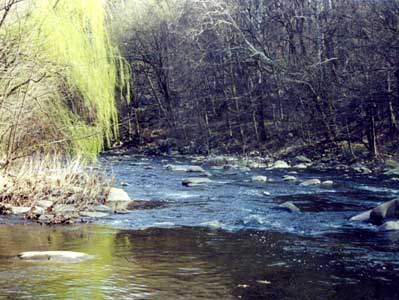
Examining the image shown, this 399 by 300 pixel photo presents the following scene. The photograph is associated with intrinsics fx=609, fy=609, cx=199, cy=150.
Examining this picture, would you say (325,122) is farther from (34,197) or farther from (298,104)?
(34,197)

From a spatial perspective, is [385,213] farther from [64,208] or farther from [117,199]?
[64,208]

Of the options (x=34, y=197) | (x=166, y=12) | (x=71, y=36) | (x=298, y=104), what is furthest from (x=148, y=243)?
(x=166, y=12)

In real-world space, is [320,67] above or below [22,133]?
above

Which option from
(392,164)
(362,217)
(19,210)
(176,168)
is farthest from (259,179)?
(19,210)

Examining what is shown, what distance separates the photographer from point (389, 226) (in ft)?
37.0

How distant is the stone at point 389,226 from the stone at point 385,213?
0.49 m

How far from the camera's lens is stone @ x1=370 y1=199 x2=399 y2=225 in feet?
39.3

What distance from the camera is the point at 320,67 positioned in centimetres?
2788

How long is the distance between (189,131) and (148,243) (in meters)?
25.9

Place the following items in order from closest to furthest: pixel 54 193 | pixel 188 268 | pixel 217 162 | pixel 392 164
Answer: pixel 188 268 → pixel 54 193 → pixel 392 164 → pixel 217 162

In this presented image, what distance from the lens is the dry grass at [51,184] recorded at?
520 inches

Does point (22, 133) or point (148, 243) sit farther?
point (22, 133)

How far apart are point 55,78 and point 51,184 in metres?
3.01

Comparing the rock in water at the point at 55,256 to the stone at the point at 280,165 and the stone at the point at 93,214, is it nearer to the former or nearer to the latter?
the stone at the point at 93,214
